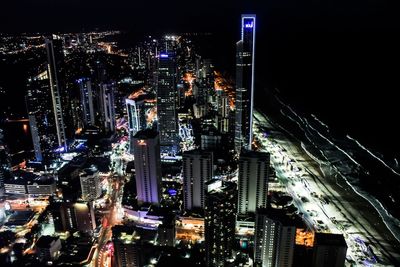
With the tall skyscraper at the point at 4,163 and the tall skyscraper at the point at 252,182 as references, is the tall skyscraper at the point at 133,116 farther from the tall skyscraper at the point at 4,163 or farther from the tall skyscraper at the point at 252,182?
the tall skyscraper at the point at 252,182

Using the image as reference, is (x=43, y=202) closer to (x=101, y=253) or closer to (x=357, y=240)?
(x=101, y=253)

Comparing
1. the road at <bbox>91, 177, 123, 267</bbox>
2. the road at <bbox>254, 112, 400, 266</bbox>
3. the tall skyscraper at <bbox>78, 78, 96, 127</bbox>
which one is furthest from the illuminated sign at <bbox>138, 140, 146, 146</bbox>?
the tall skyscraper at <bbox>78, 78, 96, 127</bbox>

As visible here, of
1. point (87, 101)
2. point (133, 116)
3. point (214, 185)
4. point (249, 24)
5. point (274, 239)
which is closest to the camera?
point (274, 239)

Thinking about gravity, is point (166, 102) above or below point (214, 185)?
above

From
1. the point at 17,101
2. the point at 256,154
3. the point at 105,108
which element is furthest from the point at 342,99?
the point at 17,101

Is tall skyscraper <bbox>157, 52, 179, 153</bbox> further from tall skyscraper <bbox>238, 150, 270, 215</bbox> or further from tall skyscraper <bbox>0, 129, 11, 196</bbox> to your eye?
tall skyscraper <bbox>0, 129, 11, 196</bbox>

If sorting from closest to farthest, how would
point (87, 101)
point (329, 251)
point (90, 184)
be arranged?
1. point (329, 251)
2. point (90, 184)
3. point (87, 101)

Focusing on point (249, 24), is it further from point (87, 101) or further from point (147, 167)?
point (87, 101)

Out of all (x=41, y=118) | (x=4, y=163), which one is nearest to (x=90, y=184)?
(x=4, y=163)
